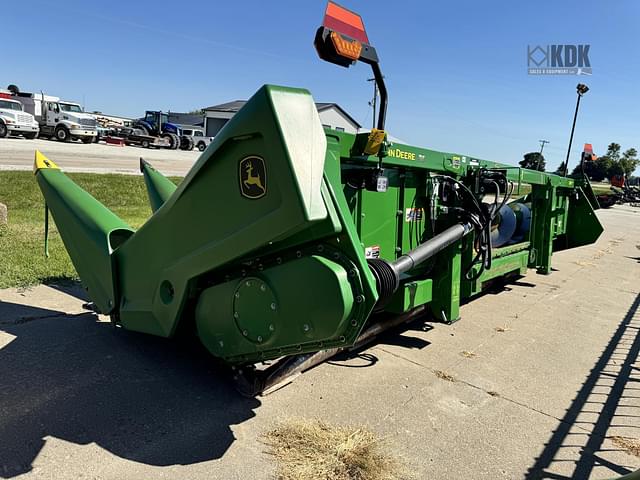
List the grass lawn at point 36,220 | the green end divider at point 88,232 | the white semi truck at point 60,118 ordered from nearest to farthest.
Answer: the green end divider at point 88,232 → the grass lawn at point 36,220 → the white semi truck at point 60,118

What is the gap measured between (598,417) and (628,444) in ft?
1.05

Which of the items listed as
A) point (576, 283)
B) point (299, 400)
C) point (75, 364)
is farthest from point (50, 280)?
point (576, 283)

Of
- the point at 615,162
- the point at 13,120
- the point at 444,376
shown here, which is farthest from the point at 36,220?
the point at 615,162

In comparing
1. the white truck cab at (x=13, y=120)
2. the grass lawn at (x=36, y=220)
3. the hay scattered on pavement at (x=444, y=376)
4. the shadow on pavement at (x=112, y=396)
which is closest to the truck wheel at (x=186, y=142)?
the white truck cab at (x=13, y=120)

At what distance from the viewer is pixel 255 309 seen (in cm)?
257

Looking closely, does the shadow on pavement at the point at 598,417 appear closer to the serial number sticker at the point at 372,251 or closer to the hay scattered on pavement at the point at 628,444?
the hay scattered on pavement at the point at 628,444

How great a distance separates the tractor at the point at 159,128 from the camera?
101 feet

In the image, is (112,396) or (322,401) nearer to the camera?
(112,396)

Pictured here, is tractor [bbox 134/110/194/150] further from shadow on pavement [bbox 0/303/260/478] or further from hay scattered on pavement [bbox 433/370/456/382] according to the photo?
hay scattered on pavement [bbox 433/370/456/382]

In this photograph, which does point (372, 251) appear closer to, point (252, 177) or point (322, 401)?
point (322, 401)

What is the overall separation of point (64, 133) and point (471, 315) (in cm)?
2684

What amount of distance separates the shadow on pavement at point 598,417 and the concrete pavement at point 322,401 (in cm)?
1

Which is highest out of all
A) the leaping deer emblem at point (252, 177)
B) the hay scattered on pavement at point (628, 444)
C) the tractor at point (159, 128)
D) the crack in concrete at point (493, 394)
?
the tractor at point (159, 128)

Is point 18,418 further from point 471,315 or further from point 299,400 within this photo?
point 471,315
